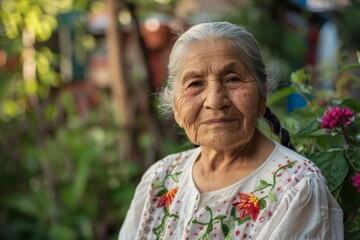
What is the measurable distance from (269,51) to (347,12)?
88 centimetres

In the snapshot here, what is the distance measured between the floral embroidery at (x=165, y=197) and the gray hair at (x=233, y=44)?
1.27ft

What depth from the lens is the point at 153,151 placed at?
576 cm

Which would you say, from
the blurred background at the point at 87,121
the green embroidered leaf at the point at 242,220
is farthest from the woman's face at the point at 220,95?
the blurred background at the point at 87,121

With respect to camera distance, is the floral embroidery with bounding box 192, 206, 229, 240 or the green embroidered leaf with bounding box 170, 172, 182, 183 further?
the green embroidered leaf with bounding box 170, 172, 182, 183

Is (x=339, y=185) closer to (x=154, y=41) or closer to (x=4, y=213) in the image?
(x=4, y=213)

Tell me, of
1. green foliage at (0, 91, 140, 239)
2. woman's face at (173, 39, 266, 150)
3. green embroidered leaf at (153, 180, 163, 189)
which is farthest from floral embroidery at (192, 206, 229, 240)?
→ green foliage at (0, 91, 140, 239)

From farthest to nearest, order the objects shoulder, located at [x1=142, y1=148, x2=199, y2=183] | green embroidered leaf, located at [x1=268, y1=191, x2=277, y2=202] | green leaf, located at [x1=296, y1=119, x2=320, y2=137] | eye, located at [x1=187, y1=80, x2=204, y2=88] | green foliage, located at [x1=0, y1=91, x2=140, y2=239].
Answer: green foliage, located at [x1=0, y1=91, x2=140, y2=239], shoulder, located at [x1=142, y1=148, x2=199, y2=183], green leaf, located at [x1=296, y1=119, x2=320, y2=137], eye, located at [x1=187, y1=80, x2=204, y2=88], green embroidered leaf, located at [x1=268, y1=191, x2=277, y2=202]

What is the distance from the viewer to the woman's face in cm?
195

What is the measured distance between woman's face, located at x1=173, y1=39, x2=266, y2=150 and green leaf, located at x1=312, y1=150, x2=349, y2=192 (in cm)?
30

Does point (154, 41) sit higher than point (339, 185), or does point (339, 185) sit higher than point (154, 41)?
point (339, 185)

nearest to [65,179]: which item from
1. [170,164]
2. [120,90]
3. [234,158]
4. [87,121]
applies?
[87,121]

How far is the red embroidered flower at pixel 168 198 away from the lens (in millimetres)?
2230

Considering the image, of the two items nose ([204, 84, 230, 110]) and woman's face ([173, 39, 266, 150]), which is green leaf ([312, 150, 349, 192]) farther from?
nose ([204, 84, 230, 110])

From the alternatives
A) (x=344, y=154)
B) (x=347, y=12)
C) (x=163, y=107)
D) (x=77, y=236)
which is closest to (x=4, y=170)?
(x=77, y=236)
